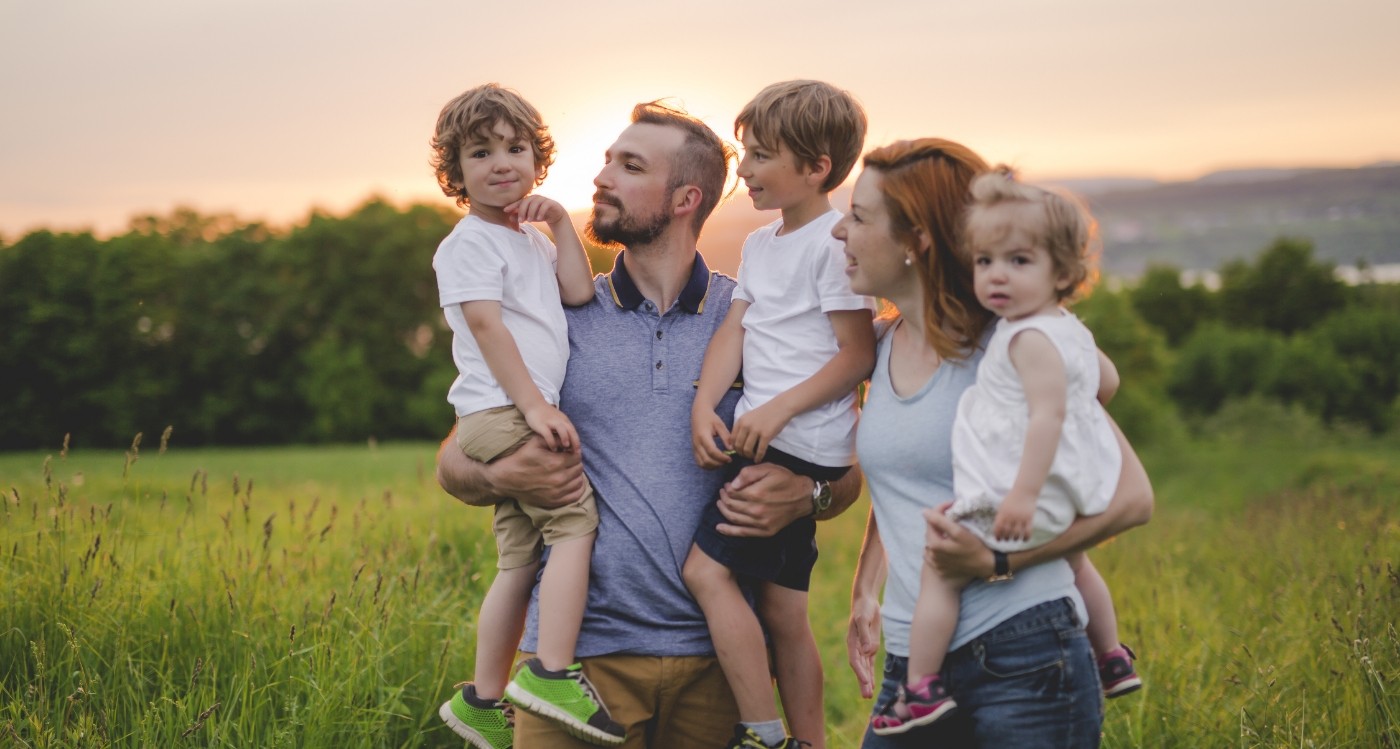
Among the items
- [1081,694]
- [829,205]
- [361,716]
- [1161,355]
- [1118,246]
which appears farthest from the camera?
[1118,246]

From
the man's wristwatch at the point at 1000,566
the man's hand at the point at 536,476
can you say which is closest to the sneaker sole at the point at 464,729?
the man's hand at the point at 536,476

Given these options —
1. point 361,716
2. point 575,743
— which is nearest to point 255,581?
point 361,716

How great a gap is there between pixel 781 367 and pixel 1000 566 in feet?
3.07

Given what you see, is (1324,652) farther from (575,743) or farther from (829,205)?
(575,743)

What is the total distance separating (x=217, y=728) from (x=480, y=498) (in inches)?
40.6

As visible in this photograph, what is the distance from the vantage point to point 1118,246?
6172 cm

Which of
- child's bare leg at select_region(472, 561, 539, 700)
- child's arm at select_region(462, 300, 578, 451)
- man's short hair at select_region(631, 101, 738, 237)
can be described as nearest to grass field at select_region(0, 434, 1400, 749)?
child's bare leg at select_region(472, 561, 539, 700)

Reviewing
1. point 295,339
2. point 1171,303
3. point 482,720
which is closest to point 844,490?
point 482,720

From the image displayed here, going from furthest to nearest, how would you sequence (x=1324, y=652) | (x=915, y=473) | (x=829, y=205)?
(x=1324, y=652) < (x=829, y=205) < (x=915, y=473)

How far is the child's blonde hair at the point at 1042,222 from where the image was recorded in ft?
7.29

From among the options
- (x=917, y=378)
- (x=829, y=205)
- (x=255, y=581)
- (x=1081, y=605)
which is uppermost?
(x=829, y=205)

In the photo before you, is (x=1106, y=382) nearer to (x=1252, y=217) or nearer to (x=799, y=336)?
(x=799, y=336)

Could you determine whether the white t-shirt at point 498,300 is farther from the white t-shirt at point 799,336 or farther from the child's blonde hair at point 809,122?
the child's blonde hair at point 809,122

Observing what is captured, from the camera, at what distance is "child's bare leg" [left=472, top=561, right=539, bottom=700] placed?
131 inches
